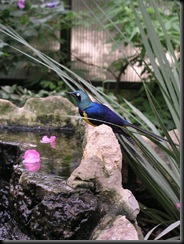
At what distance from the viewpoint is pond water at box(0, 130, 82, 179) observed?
1623mm

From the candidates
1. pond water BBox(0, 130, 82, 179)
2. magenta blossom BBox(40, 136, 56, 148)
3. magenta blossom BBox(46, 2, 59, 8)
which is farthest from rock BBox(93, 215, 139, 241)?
magenta blossom BBox(46, 2, 59, 8)

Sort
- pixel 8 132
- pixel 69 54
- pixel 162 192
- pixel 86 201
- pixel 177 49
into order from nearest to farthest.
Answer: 1. pixel 86 201
2. pixel 162 192
3. pixel 8 132
4. pixel 177 49
5. pixel 69 54

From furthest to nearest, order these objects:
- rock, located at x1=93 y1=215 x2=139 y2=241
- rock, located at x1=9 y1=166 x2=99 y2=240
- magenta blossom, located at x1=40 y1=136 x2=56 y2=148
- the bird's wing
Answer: magenta blossom, located at x1=40 y1=136 x2=56 y2=148
the bird's wing
rock, located at x1=9 y1=166 x2=99 y2=240
rock, located at x1=93 y1=215 x2=139 y2=241

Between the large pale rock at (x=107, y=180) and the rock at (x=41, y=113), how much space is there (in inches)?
30.3

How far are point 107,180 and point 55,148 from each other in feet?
2.04

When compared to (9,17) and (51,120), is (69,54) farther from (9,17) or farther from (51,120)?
(51,120)

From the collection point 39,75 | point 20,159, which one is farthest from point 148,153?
point 39,75

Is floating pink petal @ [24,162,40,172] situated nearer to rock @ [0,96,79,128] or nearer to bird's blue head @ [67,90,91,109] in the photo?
bird's blue head @ [67,90,91,109]

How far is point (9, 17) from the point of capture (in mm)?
3361

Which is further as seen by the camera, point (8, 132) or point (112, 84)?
point (112, 84)

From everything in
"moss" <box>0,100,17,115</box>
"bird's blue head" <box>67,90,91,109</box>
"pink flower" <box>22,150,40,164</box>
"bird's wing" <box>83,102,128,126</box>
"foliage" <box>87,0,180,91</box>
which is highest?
"foliage" <box>87,0,180,91</box>

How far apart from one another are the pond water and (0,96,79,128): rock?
0.20ft

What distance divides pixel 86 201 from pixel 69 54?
9.70ft

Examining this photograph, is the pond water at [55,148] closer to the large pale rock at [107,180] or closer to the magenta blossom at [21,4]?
the large pale rock at [107,180]
